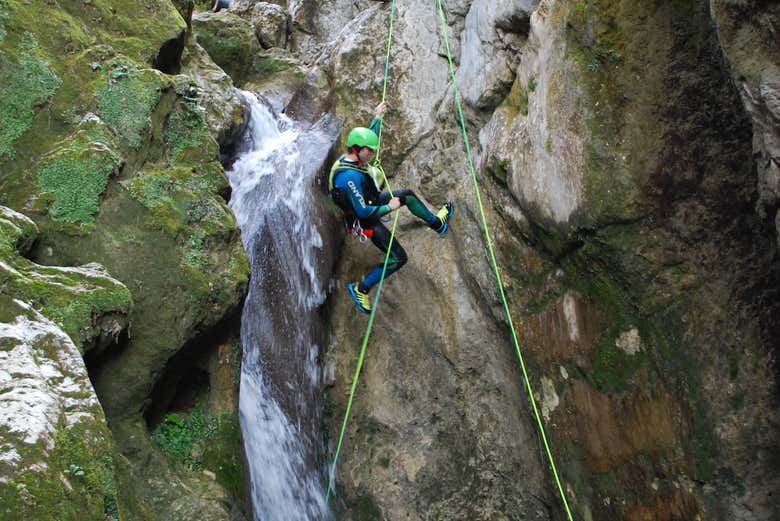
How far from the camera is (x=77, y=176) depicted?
249 inches

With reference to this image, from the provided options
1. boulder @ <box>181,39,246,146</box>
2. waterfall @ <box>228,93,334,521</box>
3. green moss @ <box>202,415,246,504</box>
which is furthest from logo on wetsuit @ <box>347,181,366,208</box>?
boulder @ <box>181,39,246,146</box>

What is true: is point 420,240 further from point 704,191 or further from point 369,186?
point 704,191

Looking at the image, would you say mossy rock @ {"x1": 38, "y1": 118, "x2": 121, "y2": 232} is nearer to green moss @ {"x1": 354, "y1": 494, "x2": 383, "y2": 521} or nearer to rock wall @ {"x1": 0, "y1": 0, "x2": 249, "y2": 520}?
rock wall @ {"x1": 0, "y1": 0, "x2": 249, "y2": 520}

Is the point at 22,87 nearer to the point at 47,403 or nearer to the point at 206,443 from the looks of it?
the point at 206,443

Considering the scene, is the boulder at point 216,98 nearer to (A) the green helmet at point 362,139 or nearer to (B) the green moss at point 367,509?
(A) the green helmet at point 362,139

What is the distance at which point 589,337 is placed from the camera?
21.2 ft

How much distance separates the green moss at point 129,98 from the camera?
696cm

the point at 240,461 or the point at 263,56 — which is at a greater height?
the point at 263,56

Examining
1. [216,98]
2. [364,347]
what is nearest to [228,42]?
[216,98]

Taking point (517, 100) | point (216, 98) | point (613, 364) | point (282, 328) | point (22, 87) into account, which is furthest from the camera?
point (216, 98)

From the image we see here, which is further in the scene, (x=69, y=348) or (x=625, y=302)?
(x=625, y=302)

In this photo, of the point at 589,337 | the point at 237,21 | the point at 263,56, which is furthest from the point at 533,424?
the point at 237,21

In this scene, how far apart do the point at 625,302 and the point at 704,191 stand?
49.2 inches

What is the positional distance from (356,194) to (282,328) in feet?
8.04
